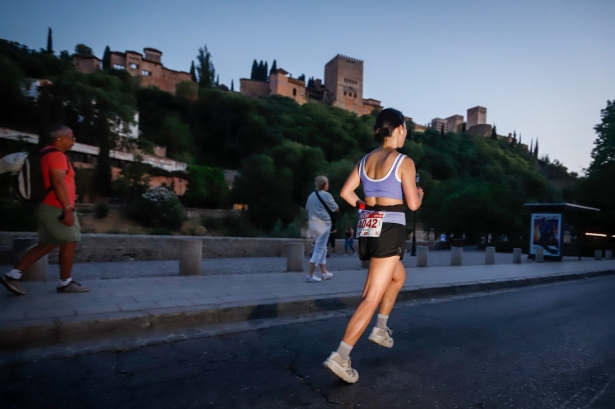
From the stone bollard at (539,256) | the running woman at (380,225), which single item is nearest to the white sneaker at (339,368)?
the running woman at (380,225)

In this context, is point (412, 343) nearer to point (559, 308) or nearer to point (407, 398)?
point (407, 398)

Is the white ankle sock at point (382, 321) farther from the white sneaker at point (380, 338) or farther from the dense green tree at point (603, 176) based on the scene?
the dense green tree at point (603, 176)

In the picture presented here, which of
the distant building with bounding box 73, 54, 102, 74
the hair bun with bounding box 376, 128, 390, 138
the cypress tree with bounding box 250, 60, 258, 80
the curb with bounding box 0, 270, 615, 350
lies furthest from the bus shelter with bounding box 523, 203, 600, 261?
the cypress tree with bounding box 250, 60, 258, 80

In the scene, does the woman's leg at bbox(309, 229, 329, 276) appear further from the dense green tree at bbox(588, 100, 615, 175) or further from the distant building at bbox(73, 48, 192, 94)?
the distant building at bbox(73, 48, 192, 94)

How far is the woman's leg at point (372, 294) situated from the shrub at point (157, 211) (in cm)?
2695

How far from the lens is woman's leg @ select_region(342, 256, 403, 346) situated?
2.74 meters

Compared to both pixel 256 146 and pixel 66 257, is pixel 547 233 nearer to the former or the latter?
pixel 66 257

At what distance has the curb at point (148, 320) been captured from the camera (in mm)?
3447

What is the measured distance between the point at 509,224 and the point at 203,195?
33.8 m

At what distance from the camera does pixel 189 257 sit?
23.6 feet

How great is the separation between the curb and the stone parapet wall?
15.7ft

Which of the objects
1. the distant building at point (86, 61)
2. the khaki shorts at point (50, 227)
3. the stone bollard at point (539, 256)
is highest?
the distant building at point (86, 61)

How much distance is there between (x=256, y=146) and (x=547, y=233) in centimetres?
5488

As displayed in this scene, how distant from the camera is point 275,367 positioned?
Result: 3094 mm
